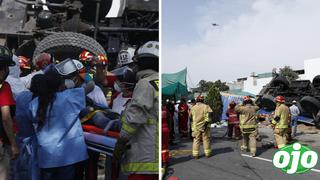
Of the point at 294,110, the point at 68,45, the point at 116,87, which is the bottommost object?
the point at 294,110

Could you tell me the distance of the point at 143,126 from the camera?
2006 millimetres

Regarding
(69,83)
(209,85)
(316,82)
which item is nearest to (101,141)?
(69,83)

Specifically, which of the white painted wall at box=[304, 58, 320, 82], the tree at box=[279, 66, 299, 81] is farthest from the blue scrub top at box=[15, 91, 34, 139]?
the white painted wall at box=[304, 58, 320, 82]

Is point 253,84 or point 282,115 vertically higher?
point 253,84

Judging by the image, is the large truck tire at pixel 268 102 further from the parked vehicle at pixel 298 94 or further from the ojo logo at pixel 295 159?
the ojo logo at pixel 295 159

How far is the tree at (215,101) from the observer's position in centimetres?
198

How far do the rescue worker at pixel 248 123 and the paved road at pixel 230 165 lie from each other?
0.14 feet

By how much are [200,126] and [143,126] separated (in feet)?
1.46

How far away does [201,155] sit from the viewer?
6.66ft

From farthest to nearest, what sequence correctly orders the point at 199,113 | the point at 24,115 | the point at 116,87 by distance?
the point at 116,87 → the point at 24,115 → the point at 199,113

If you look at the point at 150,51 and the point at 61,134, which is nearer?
the point at 150,51

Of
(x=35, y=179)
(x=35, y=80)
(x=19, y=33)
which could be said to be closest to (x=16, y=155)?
(x=35, y=179)

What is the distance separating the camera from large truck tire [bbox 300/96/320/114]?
84.8 inches

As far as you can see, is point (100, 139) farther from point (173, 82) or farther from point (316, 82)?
point (316, 82)
